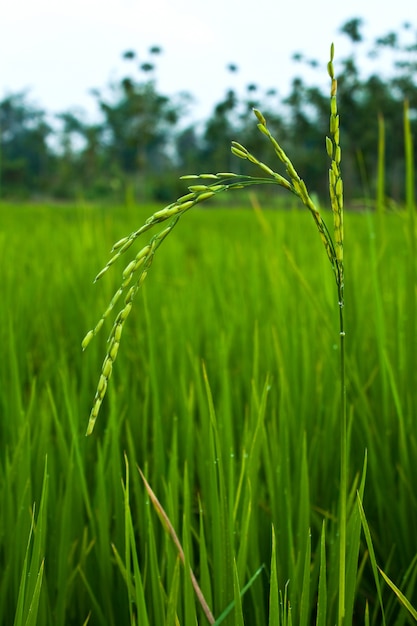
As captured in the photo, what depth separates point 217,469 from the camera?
2.27 ft

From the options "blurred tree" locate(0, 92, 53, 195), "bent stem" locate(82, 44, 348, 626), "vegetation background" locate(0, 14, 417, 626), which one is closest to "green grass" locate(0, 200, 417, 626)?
"vegetation background" locate(0, 14, 417, 626)

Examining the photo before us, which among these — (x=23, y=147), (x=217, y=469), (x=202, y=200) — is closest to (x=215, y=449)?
(x=217, y=469)

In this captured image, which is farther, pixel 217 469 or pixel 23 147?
pixel 23 147

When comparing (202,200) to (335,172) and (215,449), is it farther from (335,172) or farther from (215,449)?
(215,449)

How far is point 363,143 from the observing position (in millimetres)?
27922

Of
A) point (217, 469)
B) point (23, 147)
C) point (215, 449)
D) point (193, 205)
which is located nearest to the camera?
point (193, 205)

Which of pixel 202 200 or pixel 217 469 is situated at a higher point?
pixel 202 200

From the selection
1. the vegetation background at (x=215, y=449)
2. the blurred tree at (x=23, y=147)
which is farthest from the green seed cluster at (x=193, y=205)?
the blurred tree at (x=23, y=147)

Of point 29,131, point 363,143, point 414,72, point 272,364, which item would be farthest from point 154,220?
point 29,131

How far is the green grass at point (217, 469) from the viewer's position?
0.53m

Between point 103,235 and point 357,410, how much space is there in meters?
1.66

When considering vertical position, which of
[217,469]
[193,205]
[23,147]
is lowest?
[217,469]

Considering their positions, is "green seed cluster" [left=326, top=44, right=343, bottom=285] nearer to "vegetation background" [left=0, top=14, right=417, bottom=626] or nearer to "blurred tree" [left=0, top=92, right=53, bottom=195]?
"vegetation background" [left=0, top=14, right=417, bottom=626]

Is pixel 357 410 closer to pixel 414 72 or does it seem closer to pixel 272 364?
pixel 272 364
